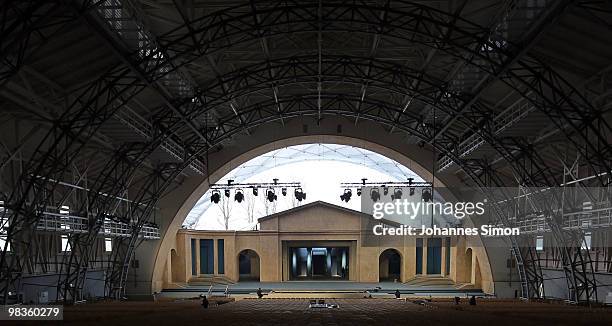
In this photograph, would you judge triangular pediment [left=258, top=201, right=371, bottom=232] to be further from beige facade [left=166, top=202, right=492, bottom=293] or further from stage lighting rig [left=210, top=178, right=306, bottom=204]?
stage lighting rig [left=210, top=178, right=306, bottom=204]

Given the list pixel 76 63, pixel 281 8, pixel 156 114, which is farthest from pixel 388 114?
pixel 76 63

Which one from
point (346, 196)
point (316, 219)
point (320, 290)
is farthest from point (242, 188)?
point (316, 219)

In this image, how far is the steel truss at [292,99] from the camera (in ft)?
60.5

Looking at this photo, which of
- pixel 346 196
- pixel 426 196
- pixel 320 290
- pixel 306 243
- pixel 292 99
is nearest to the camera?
pixel 292 99

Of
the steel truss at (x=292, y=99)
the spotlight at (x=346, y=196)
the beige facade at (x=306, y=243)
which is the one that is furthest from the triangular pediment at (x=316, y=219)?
the steel truss at (x=292, y=99)

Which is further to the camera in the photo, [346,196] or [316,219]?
[316,219]

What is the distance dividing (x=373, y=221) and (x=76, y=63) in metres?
33.2

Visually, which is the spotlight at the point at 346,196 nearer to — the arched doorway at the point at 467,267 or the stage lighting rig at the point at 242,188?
the stage lighting rig at the point at 242,188

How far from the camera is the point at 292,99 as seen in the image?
97.3 feet

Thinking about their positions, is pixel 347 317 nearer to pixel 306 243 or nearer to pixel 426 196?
pixel 426 196

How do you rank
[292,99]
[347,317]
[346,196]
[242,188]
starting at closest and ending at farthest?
[347,317], [292,99], [242,188], [346,196]

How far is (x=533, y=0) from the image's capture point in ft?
52.9

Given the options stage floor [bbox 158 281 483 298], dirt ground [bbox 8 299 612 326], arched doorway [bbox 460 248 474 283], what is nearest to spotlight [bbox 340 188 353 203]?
stage floor [bbox 158 281 483 298]

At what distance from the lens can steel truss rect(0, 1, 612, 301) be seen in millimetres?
18453
